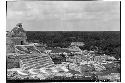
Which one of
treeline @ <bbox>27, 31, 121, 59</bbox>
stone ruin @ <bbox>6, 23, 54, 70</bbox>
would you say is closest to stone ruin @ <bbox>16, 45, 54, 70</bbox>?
stone ruin @ <bbox>6, 23, 54, 70</bbox>

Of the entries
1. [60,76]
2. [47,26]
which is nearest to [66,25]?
[47,26]

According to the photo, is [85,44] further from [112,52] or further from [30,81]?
[30,81]

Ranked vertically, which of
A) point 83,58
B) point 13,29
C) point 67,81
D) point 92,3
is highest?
point 92,3

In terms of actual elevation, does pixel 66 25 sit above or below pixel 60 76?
above

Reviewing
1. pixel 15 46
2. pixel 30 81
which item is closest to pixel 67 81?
pixel 30 81

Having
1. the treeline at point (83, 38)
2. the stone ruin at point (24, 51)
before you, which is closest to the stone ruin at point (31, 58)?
the stone ruin at point (24, 51)

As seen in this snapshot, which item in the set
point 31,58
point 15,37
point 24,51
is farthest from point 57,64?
point 15,37

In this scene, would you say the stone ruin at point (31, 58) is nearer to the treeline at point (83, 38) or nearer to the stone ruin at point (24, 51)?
the stone ruin at point (24, 51)
